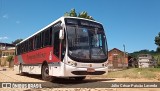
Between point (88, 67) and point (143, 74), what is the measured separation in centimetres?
694

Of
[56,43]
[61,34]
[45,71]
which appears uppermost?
[61,34]

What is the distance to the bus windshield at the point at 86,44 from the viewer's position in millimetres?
13016

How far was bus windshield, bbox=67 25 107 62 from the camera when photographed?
1302 centimetres

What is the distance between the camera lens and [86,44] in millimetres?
13398

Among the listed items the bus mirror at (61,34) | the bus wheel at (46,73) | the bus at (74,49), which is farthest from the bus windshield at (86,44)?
the bus wheel at (46,73)

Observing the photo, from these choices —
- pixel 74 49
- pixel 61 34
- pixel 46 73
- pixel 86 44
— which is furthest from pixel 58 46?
pixel 46 73

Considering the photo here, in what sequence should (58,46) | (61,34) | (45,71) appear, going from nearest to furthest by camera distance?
(61,34), (58,46), (45,71)

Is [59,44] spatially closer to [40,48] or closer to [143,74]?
[40,48]

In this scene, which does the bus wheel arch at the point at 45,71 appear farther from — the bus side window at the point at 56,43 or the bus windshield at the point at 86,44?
the bus windshield at the point at 86,44

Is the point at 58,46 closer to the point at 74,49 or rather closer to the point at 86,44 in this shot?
the point at 74,49

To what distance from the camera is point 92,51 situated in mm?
13477

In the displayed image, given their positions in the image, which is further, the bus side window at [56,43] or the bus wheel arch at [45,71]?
the bus wheel arch at [45,71]

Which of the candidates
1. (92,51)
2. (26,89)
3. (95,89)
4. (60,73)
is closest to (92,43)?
(92,51)

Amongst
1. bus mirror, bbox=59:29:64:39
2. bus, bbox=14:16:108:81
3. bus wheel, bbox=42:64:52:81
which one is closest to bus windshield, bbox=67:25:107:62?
bus, bbox=14:16:108:81
